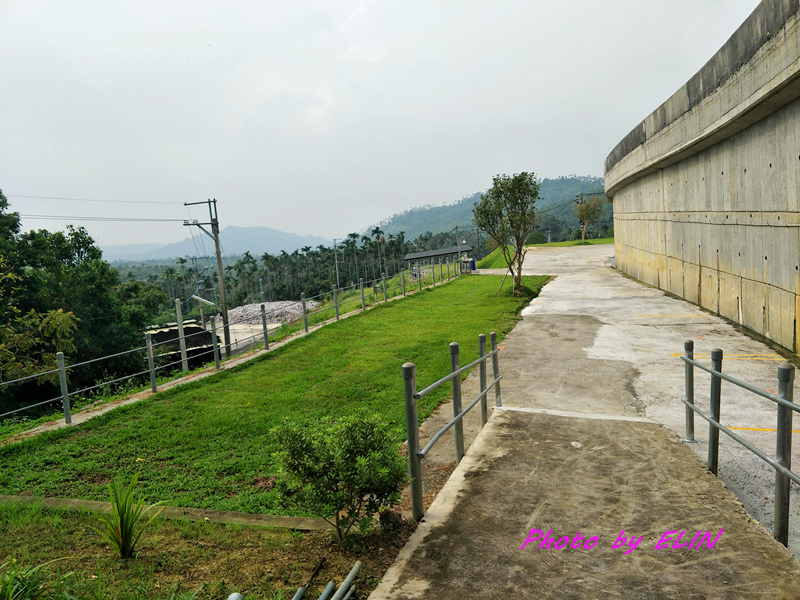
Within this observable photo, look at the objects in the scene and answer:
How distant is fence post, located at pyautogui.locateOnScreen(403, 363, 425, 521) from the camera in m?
3.88

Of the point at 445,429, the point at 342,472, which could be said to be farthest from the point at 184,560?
the point at 445,429

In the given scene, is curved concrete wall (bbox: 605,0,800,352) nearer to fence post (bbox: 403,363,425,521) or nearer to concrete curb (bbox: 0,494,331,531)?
fence post (bbox: 403,363,425,521)

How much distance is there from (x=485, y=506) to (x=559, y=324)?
10448 mm

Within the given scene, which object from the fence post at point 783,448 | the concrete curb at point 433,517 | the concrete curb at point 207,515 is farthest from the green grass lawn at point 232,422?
the fence post at point 783,448

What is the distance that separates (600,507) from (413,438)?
1.42 meters

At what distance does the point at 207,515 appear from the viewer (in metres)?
4.54

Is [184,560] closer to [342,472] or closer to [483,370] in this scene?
[342,472]

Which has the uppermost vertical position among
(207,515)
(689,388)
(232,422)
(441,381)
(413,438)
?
(441,381)

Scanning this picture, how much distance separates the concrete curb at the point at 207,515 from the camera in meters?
4.19

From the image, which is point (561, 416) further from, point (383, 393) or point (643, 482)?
point (383, 393)

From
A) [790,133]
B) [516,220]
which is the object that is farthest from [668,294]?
[790,133]

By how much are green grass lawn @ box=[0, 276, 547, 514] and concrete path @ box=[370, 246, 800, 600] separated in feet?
3.70

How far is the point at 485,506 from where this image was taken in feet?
13.3

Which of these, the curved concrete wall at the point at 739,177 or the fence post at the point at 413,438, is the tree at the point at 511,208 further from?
the fence post at the point at 413,438
